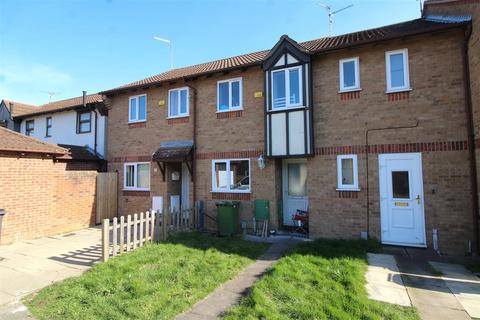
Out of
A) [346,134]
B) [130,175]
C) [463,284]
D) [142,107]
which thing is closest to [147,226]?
[130,175]

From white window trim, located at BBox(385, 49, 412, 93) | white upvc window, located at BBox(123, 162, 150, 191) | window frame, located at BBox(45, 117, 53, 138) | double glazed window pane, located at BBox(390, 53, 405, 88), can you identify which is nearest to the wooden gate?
white upvc window, located at BBox(123, 162, 150, 191)

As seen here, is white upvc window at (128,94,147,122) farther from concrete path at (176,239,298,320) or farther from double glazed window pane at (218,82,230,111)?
concrete path at (176,239,298,320)

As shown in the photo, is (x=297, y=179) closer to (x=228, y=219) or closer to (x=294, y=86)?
(x=228, y=219)

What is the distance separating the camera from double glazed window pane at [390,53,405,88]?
8.94 metres

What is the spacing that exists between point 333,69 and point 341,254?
19.2ft

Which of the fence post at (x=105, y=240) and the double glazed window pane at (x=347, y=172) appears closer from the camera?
the fence post at (x=105, y=240)

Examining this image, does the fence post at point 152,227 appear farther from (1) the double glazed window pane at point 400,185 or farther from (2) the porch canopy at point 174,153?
(1) the double glazed window pane at point 400,185

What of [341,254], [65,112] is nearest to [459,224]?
[341,254]

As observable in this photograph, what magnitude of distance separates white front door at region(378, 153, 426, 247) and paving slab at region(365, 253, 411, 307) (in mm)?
1320

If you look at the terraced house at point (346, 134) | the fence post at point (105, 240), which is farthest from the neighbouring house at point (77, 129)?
the fence post at point (105, 240)

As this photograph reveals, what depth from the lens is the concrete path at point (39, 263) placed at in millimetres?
5527

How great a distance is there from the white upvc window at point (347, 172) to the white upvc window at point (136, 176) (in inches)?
325

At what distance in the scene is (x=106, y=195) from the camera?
13570 mm

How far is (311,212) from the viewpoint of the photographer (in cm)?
983
